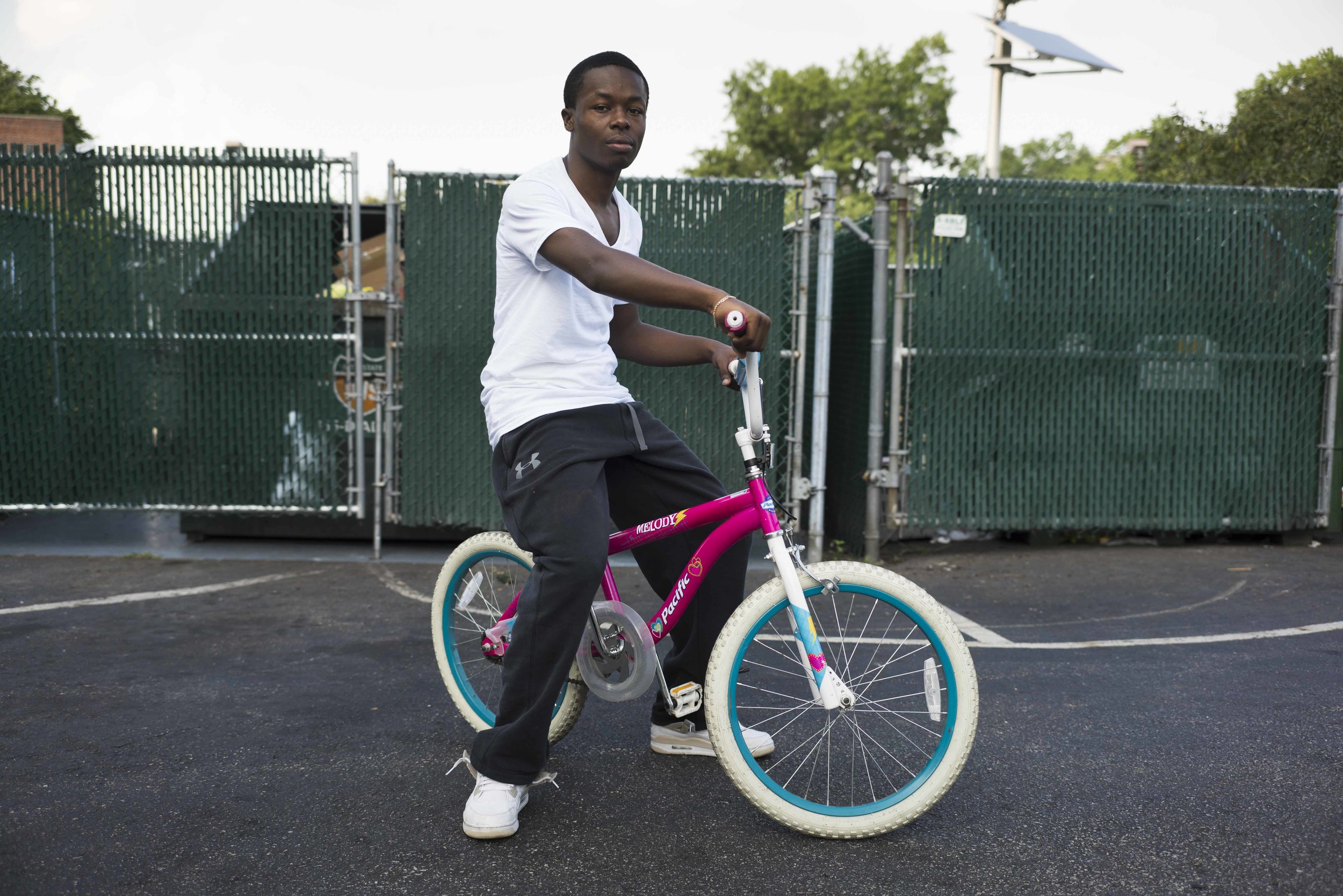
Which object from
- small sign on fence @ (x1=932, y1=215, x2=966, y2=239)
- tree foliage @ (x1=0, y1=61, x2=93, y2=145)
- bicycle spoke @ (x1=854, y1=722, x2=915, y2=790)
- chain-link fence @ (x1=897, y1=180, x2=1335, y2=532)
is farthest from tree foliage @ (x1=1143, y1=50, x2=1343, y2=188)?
tree foliage @ (x1=0, y1=61, x2=93, y2=145)

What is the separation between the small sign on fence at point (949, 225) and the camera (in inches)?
260

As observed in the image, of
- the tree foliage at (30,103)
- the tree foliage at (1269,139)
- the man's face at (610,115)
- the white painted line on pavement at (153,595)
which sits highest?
the tree foliage at (30,103)

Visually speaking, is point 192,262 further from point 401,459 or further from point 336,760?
point 336,760

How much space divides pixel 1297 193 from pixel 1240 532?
87.4 inches

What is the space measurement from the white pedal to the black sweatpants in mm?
339

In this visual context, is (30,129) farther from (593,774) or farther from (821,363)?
(593,774)

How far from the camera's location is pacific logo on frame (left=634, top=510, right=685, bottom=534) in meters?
2.99

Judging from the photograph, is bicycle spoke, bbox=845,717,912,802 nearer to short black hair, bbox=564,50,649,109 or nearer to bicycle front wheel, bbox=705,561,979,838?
bicycle front wheel, bbox=705,561,979,838

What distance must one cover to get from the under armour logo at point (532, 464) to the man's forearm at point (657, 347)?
1.74 feet

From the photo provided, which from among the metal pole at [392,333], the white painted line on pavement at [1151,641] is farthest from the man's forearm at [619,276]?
the metal pole at [392,333]

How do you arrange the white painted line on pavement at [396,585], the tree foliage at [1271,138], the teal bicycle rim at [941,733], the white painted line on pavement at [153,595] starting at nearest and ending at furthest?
the teal bicycle rim at [941,733], the white painted line on pavement at [153,595], the white painted line on pavement at [396,585], the tree foliage at [1271,138]

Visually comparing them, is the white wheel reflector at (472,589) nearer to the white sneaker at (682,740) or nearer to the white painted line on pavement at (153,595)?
the white sneaker at (682,740)

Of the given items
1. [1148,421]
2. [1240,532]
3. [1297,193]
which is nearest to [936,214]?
[1148,421]

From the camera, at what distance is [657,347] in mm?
3303
